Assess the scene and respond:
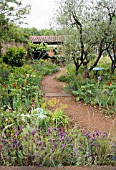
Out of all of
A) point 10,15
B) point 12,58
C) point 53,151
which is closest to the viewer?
point 53,151

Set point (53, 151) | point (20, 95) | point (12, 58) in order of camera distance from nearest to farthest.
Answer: point (53, 151)
point (20, 95)
point (12, 58)

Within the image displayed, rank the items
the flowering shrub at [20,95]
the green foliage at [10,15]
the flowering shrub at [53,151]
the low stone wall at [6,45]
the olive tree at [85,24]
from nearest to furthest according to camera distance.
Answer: the flowering shrub at [53,151] < the flowering shrub at [20,95] < the olive tree at [85,24] < the green foliage at [10,15] < the low stone wall at [6,45]

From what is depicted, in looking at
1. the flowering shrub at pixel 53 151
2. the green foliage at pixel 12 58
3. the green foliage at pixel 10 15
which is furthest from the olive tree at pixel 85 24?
the flowering shrub at pixel 53 151

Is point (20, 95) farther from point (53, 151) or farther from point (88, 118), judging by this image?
point (53, 151)

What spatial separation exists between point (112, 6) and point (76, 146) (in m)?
5.90

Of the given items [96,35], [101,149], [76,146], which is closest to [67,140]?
[76,146]

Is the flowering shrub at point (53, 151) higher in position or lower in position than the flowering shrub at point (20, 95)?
lower

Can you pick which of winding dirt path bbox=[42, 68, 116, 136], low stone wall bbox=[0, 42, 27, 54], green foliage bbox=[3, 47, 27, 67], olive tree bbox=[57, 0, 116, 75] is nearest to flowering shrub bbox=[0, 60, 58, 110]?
winding dirt path bbox=[42, 68, 116, 136]

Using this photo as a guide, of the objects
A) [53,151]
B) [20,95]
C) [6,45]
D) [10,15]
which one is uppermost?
[10,15]

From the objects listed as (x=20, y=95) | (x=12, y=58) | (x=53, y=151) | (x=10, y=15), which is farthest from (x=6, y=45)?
(x=53, y=151)

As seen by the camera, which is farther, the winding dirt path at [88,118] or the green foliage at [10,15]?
the green foliage at [10,15]

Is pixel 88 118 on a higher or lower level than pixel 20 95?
lower

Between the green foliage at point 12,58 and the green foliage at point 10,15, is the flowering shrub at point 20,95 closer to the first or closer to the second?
the green foliage at point 10,15

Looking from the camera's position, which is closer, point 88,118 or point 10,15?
point 88,118
